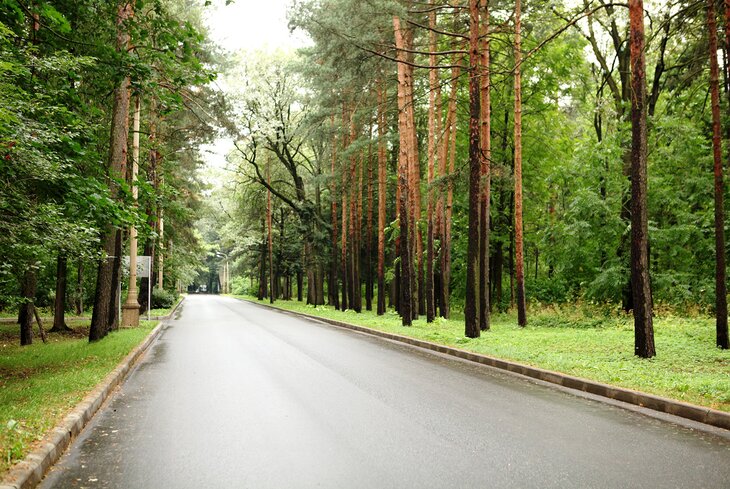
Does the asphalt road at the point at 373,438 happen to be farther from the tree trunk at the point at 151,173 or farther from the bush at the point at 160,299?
the bush at the point at 160,299

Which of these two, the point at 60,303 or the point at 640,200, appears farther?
the point at 60,303

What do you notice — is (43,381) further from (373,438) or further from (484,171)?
(484,171)

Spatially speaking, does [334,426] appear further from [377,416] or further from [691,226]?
[691,226]

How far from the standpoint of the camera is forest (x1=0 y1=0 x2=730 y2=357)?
927 centimetres

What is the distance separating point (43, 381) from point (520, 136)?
55.9ft

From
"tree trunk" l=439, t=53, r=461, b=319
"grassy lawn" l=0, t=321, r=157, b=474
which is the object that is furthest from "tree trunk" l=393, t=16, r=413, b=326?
"grassy lawn" l=0, t=321, r=157, b=474

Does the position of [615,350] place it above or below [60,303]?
below

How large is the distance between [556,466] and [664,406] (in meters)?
3.21

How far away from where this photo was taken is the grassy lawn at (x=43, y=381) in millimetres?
5062

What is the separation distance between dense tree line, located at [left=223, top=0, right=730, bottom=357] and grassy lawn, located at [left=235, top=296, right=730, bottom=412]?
84cm

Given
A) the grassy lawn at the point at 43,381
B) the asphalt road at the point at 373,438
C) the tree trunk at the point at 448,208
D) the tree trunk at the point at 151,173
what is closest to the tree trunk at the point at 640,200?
the asphalt road at the point at 373,438

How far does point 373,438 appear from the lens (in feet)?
17.7

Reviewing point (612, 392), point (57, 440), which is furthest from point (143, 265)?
point (612, 392)

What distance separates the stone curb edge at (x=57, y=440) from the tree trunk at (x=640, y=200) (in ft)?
30.9
